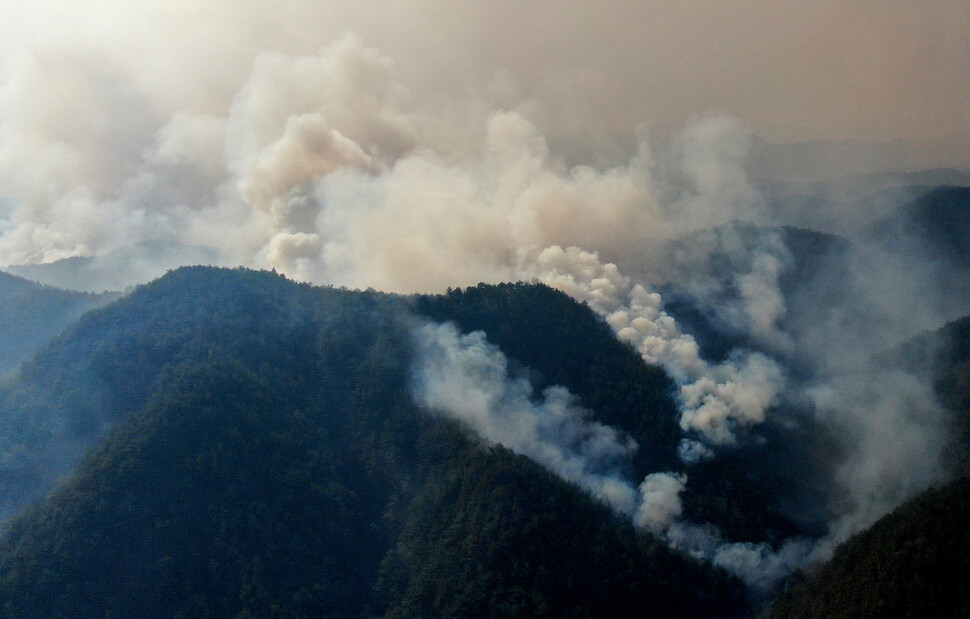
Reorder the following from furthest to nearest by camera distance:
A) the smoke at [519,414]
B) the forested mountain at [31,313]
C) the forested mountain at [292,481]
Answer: the forested mountain at [31,313], the smoke at [519,414], the forested mountain at [292,481]

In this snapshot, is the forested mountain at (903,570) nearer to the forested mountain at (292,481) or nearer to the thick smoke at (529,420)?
the forested mountain at (292,481)

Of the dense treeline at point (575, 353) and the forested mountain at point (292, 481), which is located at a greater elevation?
the dense treeline at point (575, 353)

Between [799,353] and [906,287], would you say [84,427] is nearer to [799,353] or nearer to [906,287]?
[799,353]

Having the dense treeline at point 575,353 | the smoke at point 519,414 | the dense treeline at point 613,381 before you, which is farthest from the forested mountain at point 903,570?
the dense treeline at point 575,353

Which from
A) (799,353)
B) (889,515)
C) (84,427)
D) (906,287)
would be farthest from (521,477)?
(906,287)

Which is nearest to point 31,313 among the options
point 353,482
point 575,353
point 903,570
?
point 353,482
